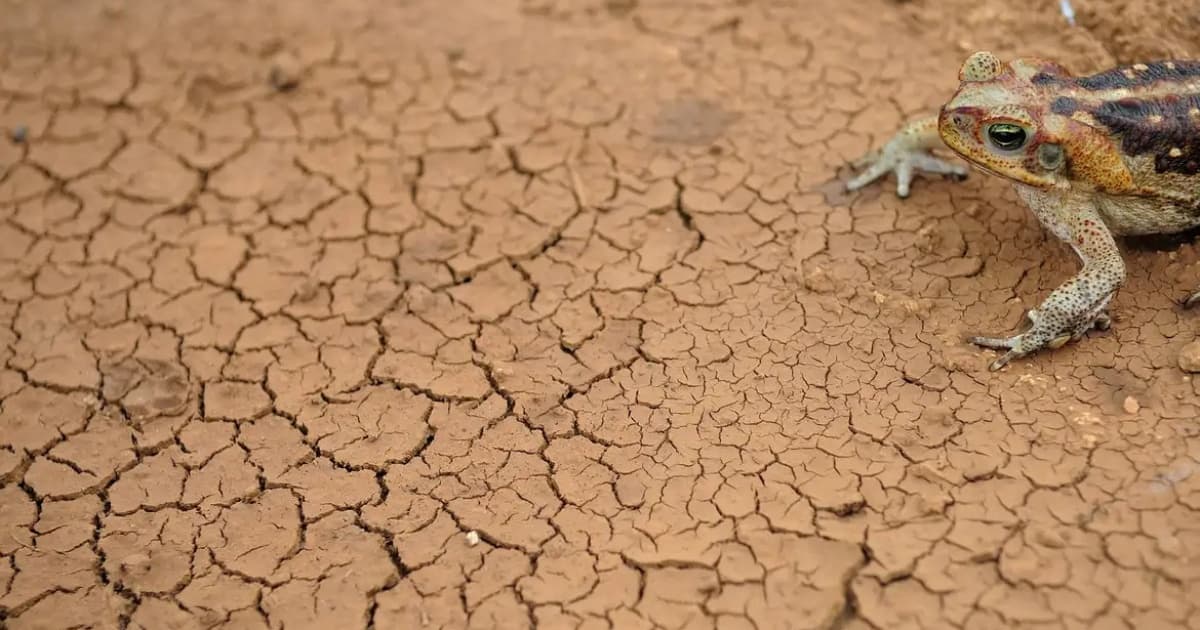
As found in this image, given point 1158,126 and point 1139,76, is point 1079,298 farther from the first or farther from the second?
point 1139,76

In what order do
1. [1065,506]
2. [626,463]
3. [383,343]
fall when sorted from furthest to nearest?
1. [383,343]
2. [626,463]
3. [1065,506]

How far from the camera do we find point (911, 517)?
3748 mm

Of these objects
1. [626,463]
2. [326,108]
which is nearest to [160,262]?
[326,108]

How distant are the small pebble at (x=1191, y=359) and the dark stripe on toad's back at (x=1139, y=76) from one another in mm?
1018

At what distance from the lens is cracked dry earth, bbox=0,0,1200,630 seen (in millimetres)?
3740

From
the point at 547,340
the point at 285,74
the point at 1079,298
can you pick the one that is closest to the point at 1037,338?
the point at 1079,298

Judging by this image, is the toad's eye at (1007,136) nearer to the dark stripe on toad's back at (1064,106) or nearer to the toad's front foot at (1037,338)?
the dark stripe on toad's back at (1064,106)

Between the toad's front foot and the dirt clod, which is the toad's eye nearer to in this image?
the toad's front foot

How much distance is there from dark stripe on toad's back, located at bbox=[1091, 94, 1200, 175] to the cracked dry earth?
0.51 m

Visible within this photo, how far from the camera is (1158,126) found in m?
4.11

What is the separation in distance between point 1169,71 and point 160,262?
444cm

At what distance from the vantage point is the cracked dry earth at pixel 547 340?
3.74 m

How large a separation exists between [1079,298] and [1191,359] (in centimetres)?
44

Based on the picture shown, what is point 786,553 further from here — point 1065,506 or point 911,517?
point 1065,506
